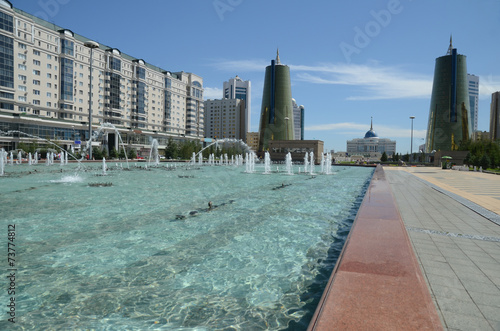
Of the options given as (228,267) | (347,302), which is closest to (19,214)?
(228,267)

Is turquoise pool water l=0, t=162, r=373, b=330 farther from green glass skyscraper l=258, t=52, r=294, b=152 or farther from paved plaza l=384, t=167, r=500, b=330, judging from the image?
green glass skyscraper l=258, t=52, r=294, b=152

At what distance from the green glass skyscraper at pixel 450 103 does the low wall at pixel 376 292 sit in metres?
133

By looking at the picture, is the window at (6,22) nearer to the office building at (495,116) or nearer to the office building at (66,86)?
the office building at (66,86)

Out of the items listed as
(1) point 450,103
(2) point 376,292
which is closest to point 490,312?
(2) point 376,292

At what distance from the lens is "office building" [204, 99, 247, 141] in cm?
15362

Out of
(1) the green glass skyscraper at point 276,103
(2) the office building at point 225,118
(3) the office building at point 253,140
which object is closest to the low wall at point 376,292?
(1) the green glass skyscraper at point 276,103

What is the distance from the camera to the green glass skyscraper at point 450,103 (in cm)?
11394

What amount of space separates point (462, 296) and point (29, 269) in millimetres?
6759

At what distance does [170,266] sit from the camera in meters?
5.42

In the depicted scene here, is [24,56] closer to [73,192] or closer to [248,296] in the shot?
[73,192]

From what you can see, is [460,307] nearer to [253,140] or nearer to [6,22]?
[6,22]

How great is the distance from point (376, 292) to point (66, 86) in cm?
7491

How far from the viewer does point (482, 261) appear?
489cm

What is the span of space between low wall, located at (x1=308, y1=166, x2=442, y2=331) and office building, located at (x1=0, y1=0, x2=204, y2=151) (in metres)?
49.8
